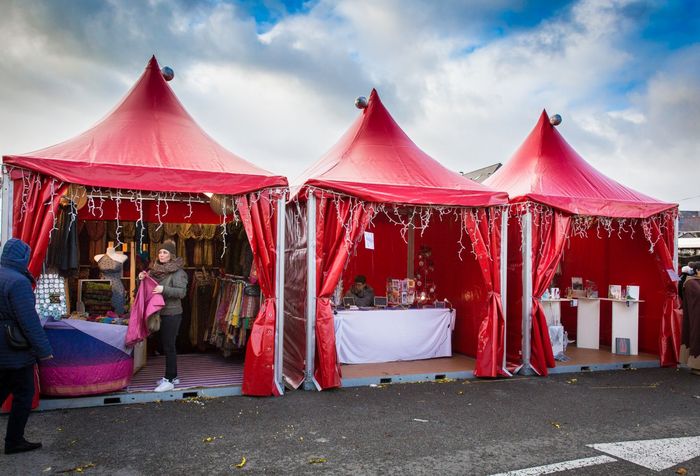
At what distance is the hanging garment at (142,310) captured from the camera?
520 cm

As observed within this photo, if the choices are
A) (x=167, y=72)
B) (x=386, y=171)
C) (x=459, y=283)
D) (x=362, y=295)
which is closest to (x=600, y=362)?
(x=459, y=283)

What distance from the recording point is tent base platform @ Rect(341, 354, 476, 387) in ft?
20.4

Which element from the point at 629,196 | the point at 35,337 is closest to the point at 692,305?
the point at 629,196

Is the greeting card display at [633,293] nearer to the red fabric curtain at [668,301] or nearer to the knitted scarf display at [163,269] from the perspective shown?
the red fabric curtain at [668,301]

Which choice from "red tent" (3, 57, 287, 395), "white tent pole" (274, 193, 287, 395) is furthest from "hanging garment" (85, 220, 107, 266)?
"white tent pole" (274, 193, 287, 395)

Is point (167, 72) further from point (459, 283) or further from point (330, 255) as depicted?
point (459, 283)

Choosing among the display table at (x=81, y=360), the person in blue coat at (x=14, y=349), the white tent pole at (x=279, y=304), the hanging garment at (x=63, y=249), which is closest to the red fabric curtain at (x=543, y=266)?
the white tent pole at (x=279, y=304)

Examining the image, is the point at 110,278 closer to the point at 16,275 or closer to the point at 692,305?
the point at 16,275

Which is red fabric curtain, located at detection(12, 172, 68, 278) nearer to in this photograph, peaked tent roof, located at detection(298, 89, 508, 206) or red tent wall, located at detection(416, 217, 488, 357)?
peaked tent roof, located at detection(298, 89, 508, 206)

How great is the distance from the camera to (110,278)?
6.48 metres

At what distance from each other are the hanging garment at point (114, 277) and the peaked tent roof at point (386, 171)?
263cm

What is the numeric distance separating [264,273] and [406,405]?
208cm

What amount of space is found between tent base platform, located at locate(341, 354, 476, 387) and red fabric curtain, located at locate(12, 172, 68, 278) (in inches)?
138

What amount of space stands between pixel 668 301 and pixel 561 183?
2.48 meters
